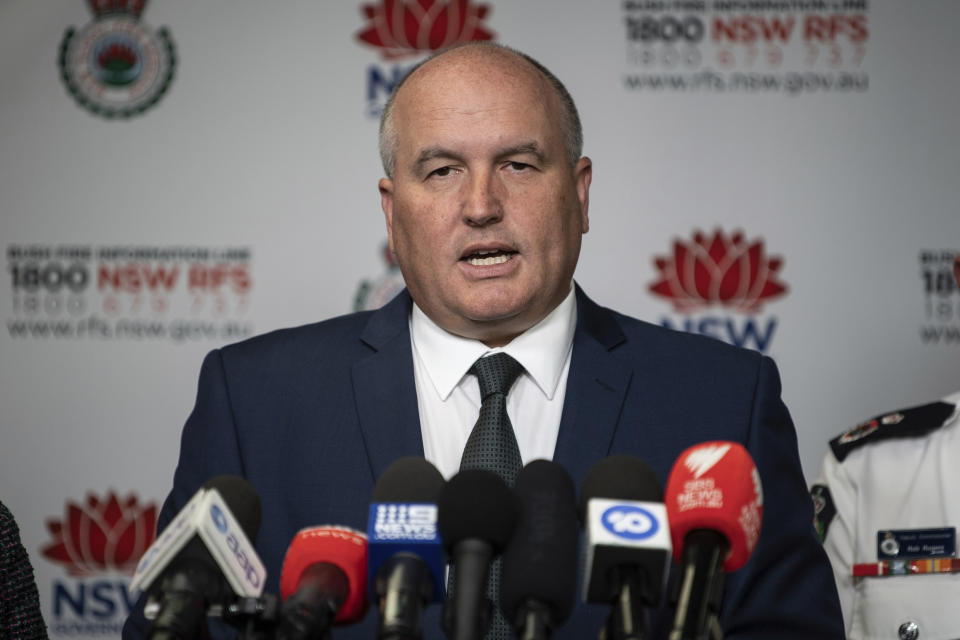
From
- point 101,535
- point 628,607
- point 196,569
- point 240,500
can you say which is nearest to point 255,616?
point 196,569

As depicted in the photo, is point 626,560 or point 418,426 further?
point 418,426

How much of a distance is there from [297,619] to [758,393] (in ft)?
3.52

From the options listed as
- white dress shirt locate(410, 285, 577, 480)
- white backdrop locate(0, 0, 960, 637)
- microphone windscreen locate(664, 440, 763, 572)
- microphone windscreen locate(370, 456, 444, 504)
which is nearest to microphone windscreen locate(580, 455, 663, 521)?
microphone windscreen locate(664, 440, 763, 572)

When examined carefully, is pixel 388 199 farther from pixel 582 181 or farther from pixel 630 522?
pixel 630 522

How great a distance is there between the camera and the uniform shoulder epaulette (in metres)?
2.31

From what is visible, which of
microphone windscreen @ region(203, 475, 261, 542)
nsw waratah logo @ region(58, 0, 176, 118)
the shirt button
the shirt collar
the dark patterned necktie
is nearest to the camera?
microphone windscreen @ region(203, 475, 261, 542)

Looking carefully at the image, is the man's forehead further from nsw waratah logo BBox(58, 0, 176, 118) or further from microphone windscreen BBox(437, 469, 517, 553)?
nsw waratah logo BBox(58, 0, 176, 118)

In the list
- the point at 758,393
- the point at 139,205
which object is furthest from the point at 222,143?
the point at 758,393

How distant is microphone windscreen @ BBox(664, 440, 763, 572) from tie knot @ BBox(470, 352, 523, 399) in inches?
28.2

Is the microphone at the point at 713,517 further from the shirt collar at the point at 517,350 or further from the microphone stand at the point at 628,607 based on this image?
the shirt collar at the point at 517,350

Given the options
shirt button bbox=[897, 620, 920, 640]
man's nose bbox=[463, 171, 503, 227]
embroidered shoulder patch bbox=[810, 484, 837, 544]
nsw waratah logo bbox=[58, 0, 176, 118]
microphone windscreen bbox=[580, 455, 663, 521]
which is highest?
nsw waratah logo bbox=[58, 0, 176, 118]

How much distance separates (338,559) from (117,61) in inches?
85.9

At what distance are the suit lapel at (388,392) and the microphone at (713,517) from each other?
2.43ft

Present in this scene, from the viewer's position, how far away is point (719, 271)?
8.89 ft
